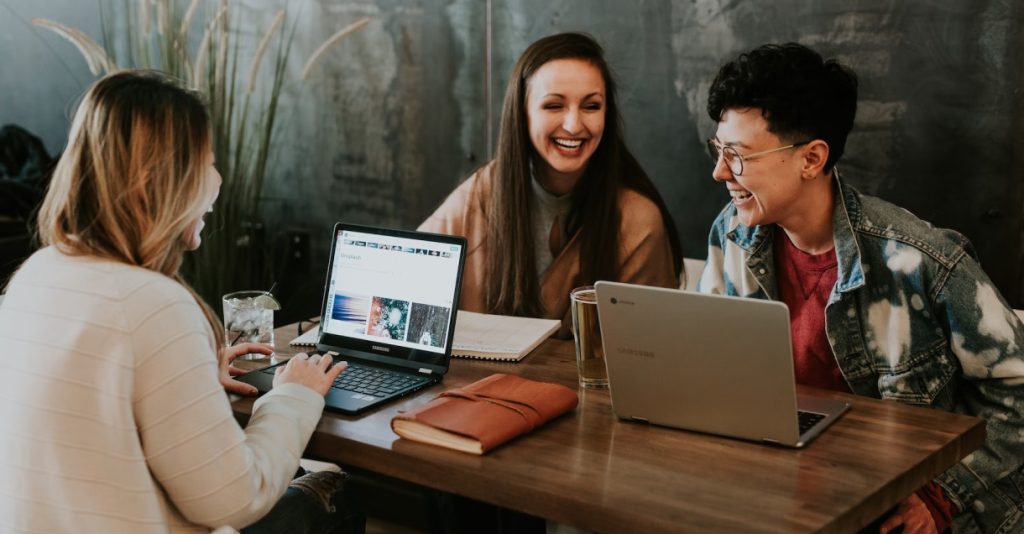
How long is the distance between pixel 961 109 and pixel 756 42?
546mm

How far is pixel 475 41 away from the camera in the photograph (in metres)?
3.50

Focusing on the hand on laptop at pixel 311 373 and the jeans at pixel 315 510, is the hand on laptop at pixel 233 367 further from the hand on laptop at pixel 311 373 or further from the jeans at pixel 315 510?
the jeans at pixel 315 510

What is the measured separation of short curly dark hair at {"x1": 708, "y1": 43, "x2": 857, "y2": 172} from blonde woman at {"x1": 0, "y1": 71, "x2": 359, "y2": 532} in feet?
3.29

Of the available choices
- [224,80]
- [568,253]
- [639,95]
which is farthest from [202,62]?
[568,253]

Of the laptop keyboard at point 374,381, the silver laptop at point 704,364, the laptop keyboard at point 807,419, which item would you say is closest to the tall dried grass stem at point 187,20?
the laptop keyboard at point 374,381

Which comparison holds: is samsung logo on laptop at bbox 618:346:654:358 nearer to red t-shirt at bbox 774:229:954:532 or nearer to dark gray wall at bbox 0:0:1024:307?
red t-shirt at bbox 774:229:954:532

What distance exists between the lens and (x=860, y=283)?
1913 millimetres

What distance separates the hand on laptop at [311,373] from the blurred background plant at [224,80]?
6.05 feet

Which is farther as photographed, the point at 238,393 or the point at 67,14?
the point at 67,14

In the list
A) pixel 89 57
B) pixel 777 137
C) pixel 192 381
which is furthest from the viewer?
pixel 89 57

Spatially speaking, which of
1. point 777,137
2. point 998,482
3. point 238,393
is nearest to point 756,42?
point 777,137

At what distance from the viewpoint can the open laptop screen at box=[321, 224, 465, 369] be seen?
76.4 inches

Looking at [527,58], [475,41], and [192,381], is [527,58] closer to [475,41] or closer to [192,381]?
[475,41]

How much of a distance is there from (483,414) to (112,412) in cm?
52
